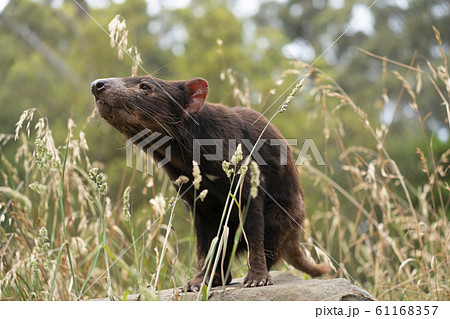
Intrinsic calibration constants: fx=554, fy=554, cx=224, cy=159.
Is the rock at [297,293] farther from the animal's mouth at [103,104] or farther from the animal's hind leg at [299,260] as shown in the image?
the animal's mouth at [103,104]

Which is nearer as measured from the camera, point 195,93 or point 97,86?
point 97,86

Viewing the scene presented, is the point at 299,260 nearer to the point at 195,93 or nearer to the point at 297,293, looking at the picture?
the point at 297,293

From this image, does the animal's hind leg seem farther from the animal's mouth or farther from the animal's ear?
the animal's mouth

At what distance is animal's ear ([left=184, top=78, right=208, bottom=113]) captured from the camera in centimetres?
326

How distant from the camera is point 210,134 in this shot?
3.31 metres

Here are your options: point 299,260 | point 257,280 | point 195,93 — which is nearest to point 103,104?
point 195,93

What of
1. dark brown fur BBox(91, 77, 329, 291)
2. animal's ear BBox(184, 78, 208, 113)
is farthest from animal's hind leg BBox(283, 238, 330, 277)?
animal's ear BBox(184, 78, 208, 113)

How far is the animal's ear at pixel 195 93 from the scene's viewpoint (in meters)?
3.26

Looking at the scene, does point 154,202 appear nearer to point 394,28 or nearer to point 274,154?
point 274,154

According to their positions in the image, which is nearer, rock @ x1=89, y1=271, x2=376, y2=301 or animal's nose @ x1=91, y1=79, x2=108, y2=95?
rock @ x1=89, y1=271, x2=376, y2=301

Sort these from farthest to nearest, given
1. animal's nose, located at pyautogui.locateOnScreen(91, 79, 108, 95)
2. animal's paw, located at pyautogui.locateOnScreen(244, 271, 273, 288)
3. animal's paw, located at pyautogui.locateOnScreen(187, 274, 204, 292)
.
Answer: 1. animal's paw, located at pyautogui.locateOnScreen(187, 274, 204, 292)
2. animal's paw, located at pyautogui.locateOnScreen(244, 271, 273, 288)
3. animal's nose, located at pyautogui.locateOnScreen(91, 79, 108, 95)

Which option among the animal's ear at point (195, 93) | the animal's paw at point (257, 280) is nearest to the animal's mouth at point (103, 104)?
the animal's ear at point (195, 93)

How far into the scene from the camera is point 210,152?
3.26 meters

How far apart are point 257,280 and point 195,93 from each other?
1.15 m
